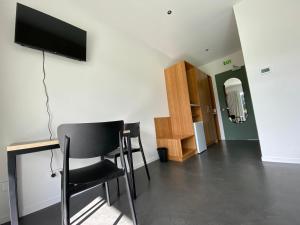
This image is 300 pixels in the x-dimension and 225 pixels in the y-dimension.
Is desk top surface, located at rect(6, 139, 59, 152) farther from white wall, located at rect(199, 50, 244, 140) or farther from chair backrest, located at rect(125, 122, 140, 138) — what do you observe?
white wall, located at rect(199, 50, 244, 140)

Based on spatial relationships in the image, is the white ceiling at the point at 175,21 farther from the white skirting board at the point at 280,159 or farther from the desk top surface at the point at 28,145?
the white skirting board at the point at 280,159

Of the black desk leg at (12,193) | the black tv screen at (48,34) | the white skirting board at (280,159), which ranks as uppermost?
the black tv screen at (48,34)

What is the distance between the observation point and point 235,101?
4.45 metres

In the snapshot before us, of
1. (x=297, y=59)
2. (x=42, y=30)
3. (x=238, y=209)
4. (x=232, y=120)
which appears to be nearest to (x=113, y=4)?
(x=42, y=30)

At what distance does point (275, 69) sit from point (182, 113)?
6.05 feet

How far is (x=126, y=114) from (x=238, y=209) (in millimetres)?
2065

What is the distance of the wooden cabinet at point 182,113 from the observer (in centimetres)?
312

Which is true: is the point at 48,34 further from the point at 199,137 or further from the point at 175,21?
the point at 199,137

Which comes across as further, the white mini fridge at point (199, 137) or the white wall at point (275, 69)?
the white mini fridge at point (199, 137)

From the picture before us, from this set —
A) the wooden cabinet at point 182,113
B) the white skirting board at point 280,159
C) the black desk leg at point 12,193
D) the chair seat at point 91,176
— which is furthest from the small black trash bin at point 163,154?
the black desk leg at point 12,193

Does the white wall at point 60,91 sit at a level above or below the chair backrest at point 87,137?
above

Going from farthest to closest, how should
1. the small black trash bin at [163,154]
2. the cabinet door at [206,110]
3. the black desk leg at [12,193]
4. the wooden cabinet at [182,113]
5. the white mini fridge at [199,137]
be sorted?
the cabinet door at [206,110], the white mini fridge at [199,137], the wooden cabinet at [182,113], the small black trash bin at [163,154], the black desk leg at [12,193]

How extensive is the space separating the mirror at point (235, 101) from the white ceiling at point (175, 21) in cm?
110

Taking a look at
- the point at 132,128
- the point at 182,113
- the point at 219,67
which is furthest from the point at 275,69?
the point at 219,67
